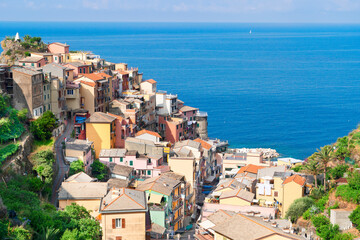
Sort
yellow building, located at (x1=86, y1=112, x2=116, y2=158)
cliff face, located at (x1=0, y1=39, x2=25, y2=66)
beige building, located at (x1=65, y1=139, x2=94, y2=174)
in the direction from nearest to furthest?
beige building, located at (x1=65, y1=139, x2=94, y2=174), yellow building, located at (x1=86, y1=112, x2=116, y2=158), cliff face, located at (x1=0, y1=39, x2=25, y2=66)

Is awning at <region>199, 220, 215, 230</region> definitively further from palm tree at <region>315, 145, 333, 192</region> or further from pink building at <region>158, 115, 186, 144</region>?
pink building at <region>158, 115, 186, 144</region>

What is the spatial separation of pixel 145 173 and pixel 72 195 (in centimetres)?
1443

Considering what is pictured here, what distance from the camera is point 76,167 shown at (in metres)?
50.0

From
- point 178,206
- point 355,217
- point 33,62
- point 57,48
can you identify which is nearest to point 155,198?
point 178,206

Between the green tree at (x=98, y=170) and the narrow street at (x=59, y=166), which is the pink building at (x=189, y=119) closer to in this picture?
the narrow street at (x=59, y=166)

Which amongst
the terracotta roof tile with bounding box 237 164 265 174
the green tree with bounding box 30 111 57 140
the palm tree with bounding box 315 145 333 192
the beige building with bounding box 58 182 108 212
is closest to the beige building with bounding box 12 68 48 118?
the green tree with bounding box 30 111 57 140

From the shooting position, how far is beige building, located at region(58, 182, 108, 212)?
1689 inches

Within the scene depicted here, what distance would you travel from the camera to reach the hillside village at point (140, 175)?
123 feet

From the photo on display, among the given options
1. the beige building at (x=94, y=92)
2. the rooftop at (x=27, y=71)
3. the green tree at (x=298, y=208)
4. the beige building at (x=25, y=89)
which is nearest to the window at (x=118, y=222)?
the green tree at (x=298, y=208)

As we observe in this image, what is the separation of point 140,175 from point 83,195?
13.9 metres

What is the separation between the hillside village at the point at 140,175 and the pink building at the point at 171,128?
0.49 feet

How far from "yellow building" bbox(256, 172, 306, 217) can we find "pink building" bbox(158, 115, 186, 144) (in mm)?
25341

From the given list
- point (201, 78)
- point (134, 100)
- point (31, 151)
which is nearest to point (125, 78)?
point (134, 100)

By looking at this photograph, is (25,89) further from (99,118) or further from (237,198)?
(237,198)
